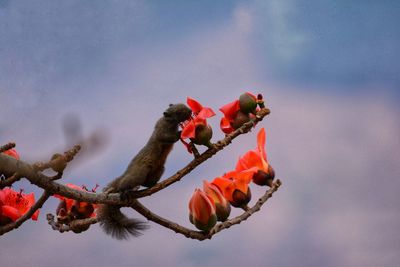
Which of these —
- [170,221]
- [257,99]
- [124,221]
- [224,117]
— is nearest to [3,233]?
[124,221]

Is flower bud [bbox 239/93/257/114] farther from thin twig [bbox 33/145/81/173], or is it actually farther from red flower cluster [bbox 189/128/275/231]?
thin twig [bbox 33/145/81/173]

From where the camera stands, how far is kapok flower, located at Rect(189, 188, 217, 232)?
1.77 m

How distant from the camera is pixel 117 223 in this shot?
1786 mm

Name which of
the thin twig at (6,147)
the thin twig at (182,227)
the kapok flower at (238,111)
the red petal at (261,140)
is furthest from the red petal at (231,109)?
the thin twig at (6,147)

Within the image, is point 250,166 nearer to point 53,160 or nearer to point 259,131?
point 259,131

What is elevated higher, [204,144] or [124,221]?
[204,144]

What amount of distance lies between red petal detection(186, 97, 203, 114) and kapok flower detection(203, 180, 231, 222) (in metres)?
0.30

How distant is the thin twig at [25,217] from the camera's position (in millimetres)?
1525

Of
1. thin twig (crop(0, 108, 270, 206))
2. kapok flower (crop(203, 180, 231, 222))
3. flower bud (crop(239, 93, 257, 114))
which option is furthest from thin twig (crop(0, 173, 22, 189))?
flower bud (crop(239, 93, 257, 114))

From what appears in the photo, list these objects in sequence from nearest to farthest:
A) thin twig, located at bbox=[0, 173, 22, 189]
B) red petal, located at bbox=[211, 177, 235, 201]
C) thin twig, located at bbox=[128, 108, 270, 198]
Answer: thin twig, located at bbox=[0, 173, 22, 189] → thin twig, located at bbox=[128, 108, 270, 198] → red petal, located at bbox=[211, 177, 235, 201]

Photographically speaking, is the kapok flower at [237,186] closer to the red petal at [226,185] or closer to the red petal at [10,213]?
the red petal at [226,185]

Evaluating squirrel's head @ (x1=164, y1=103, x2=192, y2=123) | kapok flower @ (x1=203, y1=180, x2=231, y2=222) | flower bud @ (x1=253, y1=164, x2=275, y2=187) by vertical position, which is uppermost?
flower bud @ (x1=253, y1=164, x2=275, y2=187)

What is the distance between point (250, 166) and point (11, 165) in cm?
104

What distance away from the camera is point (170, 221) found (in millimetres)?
1812
